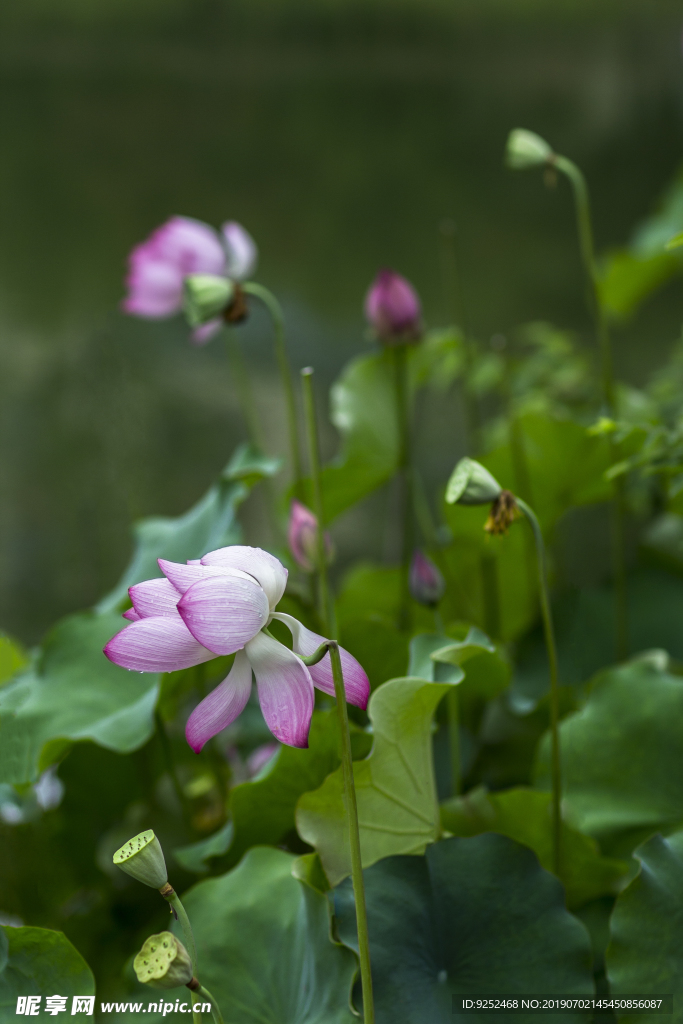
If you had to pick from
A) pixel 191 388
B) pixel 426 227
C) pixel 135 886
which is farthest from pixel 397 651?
pixel 426 227

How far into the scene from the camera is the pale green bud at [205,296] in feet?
1.44

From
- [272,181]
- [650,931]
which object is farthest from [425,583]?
[272,181]

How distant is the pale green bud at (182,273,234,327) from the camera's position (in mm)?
439

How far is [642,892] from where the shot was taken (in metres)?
0.29

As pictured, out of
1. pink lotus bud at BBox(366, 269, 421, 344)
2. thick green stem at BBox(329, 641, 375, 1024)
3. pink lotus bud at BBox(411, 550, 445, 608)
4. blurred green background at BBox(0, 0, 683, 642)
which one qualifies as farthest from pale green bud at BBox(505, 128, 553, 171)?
blurred green background at BBox(0, 0, 683, 642)

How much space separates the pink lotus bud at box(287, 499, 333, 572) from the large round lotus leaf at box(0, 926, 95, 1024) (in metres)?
0.18

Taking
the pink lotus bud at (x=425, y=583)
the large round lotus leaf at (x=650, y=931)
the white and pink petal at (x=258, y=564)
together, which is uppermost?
the white and pink petal at (x=258, y=564)

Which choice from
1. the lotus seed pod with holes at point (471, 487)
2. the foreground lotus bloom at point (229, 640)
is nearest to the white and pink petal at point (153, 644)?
the foreground lotus bloom at point (229, 640)

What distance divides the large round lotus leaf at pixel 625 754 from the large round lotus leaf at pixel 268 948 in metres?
0.14

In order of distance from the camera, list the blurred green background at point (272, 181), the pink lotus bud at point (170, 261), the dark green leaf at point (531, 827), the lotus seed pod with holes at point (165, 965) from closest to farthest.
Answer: the lotus seed pod with holes at point (165, 965)
the dark green leaf at point (531, 827)
the pink lotus bud at point (170, 261)
the blurred green background at point (272, 181)

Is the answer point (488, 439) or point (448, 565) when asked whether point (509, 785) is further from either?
point (488, 439)

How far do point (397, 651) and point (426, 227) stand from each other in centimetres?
100

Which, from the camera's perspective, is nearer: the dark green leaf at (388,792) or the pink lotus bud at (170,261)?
the dark green leaf at (388,792)

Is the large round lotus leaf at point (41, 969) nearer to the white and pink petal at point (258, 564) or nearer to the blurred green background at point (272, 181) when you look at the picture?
the white and pink petal at point (258, 564)
